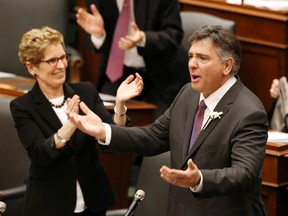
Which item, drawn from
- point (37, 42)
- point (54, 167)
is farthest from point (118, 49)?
point (54, 167)

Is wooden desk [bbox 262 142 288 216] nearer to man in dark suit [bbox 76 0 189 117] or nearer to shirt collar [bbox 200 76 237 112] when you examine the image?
shirt collar [bbox 200 76 237 112]

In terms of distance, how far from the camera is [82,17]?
5.07 meters

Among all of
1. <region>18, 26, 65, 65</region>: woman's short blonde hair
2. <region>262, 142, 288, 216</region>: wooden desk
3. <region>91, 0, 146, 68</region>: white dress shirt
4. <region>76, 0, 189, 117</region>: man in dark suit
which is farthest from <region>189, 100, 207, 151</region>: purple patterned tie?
<region>91, 0, 146, 68</region>: white dress shirt

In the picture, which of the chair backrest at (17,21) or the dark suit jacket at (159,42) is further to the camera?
the chair backrest at (17,21)

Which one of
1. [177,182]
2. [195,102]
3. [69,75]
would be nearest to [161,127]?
[195,102]

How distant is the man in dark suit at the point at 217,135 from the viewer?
3.05m

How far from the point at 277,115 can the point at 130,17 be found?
46.7 inches

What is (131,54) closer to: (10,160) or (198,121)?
(10,160)

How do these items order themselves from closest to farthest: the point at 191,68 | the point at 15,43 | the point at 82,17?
the point at 191,68 < the point at 82,17 < the point at 15,43

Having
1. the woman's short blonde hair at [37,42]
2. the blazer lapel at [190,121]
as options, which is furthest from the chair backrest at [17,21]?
the blazer lapel at [190,121]

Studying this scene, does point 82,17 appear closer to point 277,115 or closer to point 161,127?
point 277,115

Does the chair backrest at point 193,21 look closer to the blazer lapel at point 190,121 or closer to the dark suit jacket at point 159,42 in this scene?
the dark suit jacket at point 159,42

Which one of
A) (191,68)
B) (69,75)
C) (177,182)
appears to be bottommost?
(69,75)

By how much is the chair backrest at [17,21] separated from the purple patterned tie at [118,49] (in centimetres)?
67
